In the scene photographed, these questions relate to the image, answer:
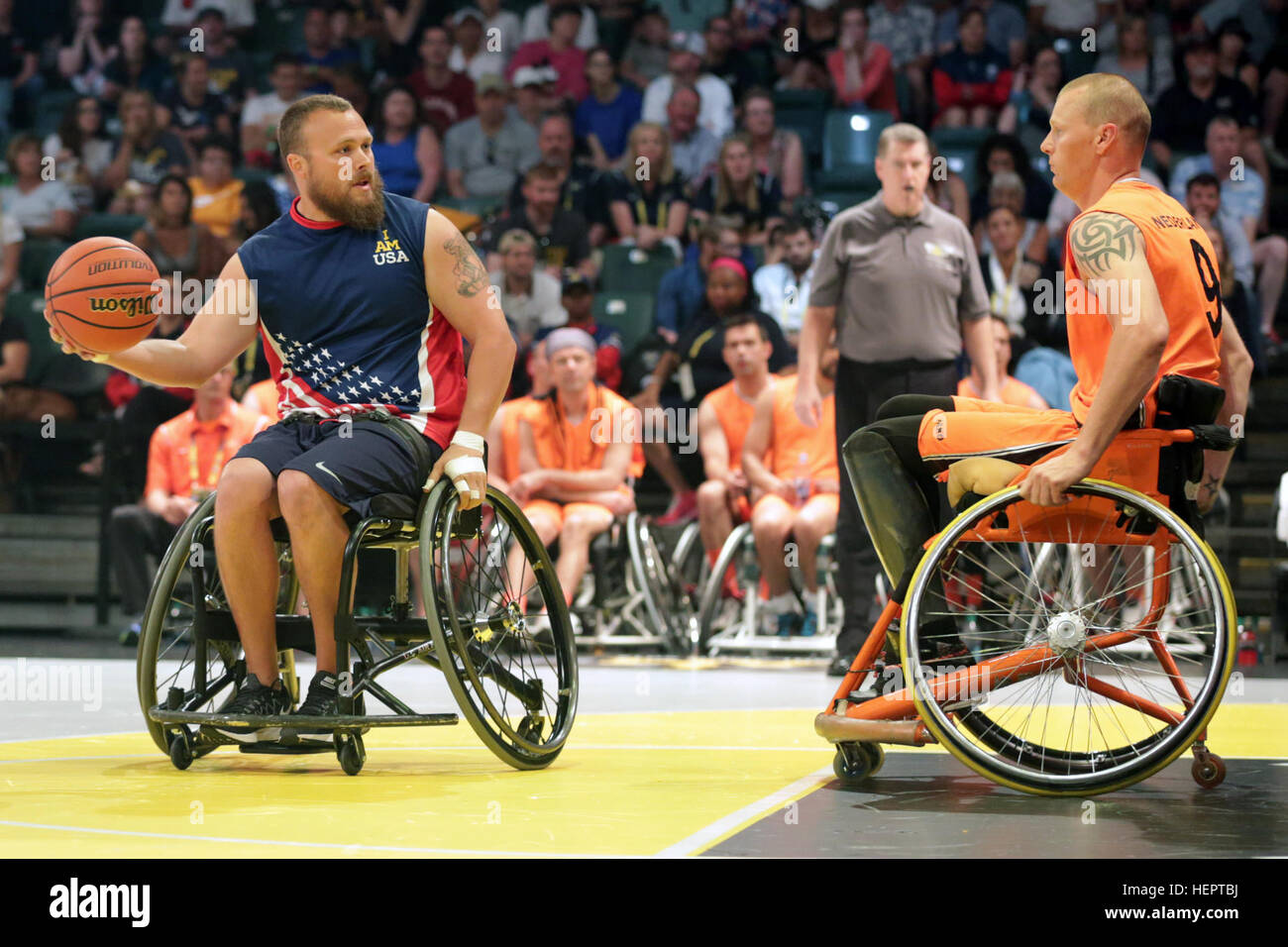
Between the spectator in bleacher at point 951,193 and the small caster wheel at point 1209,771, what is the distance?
5.90 m

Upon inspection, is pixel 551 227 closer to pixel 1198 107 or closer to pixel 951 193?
pixel 951 193

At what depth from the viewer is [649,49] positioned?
11125 millimetres

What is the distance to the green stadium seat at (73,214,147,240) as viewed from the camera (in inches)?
395

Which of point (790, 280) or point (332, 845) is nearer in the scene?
point (332, 845)

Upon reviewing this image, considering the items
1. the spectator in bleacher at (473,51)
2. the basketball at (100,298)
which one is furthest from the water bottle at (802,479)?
the spectator in bleacher at (473,51)

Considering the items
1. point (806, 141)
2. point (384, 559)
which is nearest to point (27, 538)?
point (384, 559)

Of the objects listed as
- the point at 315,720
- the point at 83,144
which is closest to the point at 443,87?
the point at 83,144

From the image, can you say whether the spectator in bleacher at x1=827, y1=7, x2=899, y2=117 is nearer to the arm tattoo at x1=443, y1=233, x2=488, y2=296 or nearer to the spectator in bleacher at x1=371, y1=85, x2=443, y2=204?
the spectator in bleacher at x1=371, y1=85, x2=443, y2=204

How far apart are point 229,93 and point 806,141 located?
396cm

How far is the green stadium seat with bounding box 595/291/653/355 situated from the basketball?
554cm

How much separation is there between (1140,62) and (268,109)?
543cm
